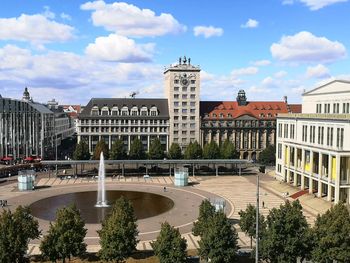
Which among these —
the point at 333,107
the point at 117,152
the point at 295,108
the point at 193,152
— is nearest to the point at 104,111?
the point at 117,152

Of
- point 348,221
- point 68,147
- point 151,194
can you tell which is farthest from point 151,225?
point 68,147

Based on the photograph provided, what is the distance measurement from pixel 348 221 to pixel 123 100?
118 metres

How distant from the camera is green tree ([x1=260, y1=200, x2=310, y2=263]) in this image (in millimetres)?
45000

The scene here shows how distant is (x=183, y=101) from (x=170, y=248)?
110m

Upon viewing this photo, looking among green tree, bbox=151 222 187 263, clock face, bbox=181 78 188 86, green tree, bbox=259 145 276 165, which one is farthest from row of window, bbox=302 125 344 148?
clock face, bbox=181 78 188 86

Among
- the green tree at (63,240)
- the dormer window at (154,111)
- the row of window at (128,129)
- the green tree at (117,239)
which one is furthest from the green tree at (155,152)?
the green tree at (63,240)

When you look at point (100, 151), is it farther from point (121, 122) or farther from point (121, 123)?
point (121, 122)

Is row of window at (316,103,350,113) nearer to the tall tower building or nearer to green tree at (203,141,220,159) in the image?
green tree at (203,141,220,159)

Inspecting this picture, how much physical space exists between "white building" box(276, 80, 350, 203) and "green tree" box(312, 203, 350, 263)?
37.1 metres

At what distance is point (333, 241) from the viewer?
146 feet

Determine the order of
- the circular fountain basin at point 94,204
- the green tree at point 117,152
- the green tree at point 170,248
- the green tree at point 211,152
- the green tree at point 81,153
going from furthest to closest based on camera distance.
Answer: the green tree at point 211,152
the green tree at point 117,152
the green tree at point 81,153
the circular fountain basin at point 94,204
the green tree at point 170,248

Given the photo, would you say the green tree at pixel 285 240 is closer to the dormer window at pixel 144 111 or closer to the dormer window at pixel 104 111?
the dormer window at pixel 144 111

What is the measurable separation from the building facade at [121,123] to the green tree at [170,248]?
350ft

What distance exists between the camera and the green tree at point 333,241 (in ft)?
146
